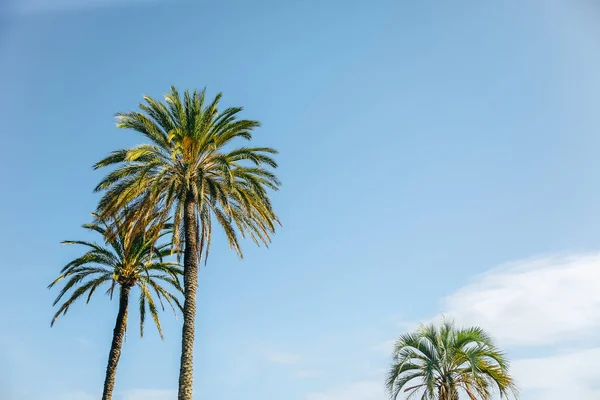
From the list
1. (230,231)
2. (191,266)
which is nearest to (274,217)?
(230,231)

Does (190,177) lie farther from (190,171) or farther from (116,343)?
(116,343)

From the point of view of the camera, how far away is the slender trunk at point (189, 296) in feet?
69.0

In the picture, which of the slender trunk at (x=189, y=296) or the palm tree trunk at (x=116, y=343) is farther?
the palm tree trunk at (x=116, y=343)

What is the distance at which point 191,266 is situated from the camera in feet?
75.9

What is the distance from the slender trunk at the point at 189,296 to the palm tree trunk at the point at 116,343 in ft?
28.1

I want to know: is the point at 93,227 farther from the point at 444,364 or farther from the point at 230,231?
the point at 444,364

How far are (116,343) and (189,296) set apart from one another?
30.7 ft

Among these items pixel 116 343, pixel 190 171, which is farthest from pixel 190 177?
pixel 116 343

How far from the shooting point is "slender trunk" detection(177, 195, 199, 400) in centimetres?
2103

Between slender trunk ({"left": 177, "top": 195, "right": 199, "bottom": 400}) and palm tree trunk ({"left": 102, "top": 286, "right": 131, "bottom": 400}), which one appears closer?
slender trunk ({"left": 177, "top": 195, "right": 199, "bottom": 400})

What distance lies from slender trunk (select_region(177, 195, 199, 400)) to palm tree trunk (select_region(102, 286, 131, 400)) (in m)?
8.58

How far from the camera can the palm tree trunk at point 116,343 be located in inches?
1112

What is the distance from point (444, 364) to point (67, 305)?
2053 cm

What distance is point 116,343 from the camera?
2916 centimetres
